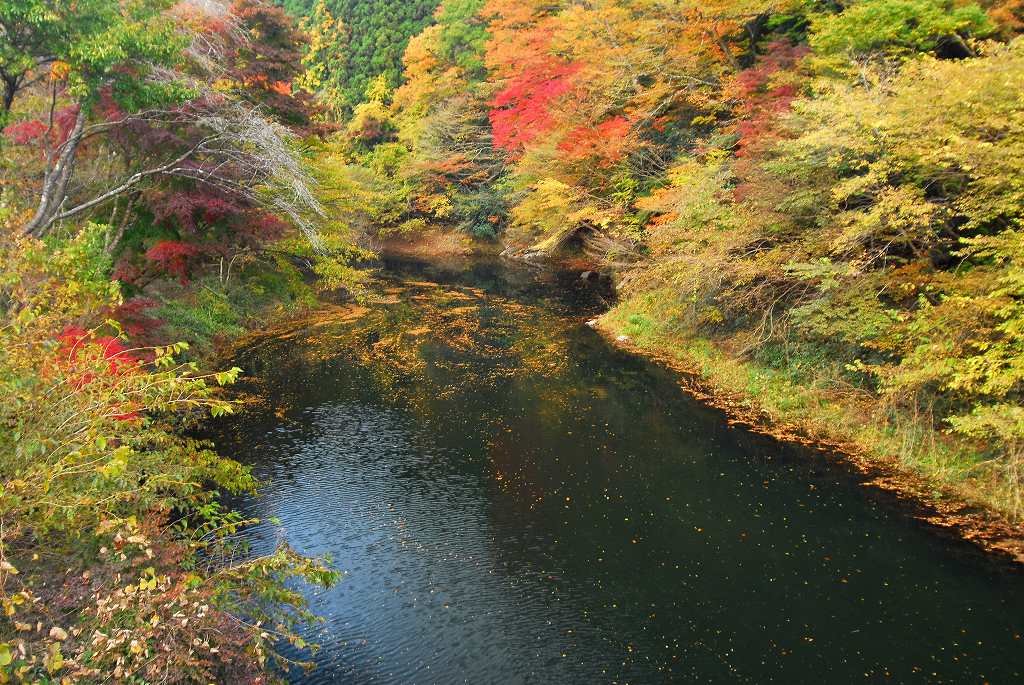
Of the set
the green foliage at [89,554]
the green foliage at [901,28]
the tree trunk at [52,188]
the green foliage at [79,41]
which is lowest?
the green foliage at [89,554]

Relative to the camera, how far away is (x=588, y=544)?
9742mm

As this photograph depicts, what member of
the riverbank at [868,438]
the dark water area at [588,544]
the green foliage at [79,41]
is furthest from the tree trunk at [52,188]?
the riverbank at [868,438]

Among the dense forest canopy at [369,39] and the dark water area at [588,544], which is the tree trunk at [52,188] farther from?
the dense forest canopy at [369,39]

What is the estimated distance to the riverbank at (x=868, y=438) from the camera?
32.9ft

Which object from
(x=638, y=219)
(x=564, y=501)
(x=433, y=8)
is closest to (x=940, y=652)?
(x=564, y=501)

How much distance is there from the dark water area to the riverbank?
1.65ft

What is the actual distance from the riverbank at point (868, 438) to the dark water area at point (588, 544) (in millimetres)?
502

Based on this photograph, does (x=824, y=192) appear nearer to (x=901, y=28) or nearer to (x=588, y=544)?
(x=901, y=28)

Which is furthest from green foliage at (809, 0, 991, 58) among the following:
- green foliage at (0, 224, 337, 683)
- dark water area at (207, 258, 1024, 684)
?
green foliage at (0, 224, 337, 683)

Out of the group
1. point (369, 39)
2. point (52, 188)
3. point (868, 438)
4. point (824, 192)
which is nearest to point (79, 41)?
point (52, 188)

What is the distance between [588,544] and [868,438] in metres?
6.20

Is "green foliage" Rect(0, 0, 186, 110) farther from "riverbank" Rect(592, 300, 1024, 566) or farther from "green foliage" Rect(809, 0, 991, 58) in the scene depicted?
"green foliage" Rect(809, 0, 991, 58)

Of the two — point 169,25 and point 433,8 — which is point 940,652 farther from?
point 433,8

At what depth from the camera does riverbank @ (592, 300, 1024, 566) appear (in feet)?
32.9
